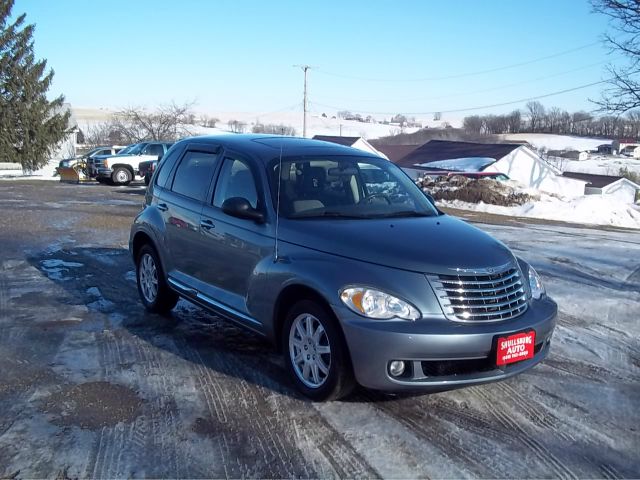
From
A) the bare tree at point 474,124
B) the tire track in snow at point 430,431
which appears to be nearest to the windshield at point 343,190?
the tire track in snow at point 430,431

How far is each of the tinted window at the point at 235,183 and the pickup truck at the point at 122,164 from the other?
21.5 meters

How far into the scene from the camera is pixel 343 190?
5.02 m

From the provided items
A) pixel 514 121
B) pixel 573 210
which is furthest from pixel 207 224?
pixel 514 121

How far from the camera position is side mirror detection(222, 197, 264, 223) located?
463 cm

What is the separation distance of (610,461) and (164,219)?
14.3ft

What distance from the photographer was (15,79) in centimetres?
3872

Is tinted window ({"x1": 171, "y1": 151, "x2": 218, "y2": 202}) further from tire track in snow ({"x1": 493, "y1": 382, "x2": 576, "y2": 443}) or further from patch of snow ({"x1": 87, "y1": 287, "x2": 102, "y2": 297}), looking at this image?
tire track in snow ({"x1": 493, "y1": 382, "x2": 576, "y2": 443})

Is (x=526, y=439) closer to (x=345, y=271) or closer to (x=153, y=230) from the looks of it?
(x=345, y=271)

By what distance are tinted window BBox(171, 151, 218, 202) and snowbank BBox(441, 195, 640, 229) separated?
18.1 metres

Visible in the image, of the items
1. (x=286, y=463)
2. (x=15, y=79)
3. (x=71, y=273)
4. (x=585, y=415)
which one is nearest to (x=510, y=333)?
(x=585, y=415)

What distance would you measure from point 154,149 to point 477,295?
81.8ft

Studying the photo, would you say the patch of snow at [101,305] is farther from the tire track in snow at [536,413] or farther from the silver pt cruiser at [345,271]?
the tire track in snow at [536,413]

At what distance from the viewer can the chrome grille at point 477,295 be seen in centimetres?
380

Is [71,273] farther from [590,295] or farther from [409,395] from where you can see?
[590,295]
